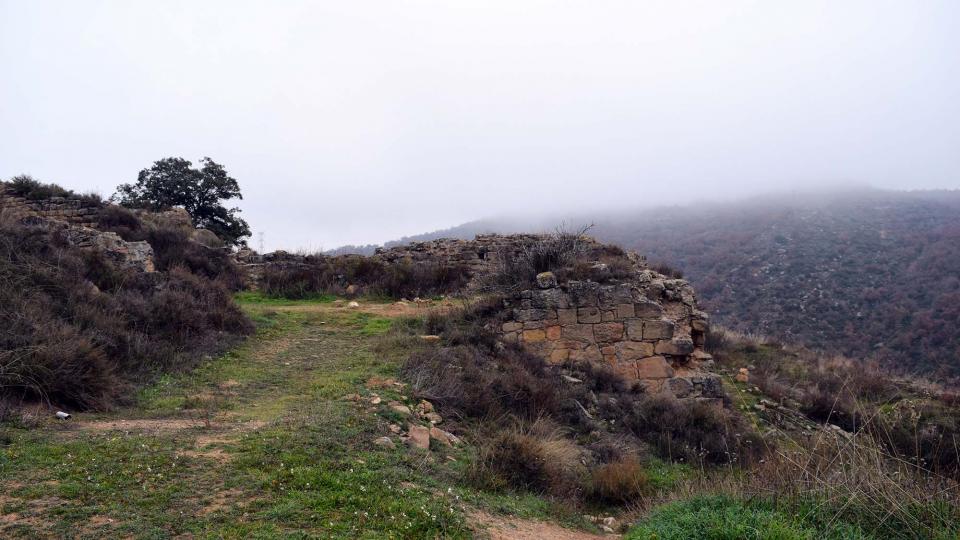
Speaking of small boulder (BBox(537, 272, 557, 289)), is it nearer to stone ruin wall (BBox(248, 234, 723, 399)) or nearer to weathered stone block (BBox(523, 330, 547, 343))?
stone ruin wall (BBox(248, 234, 723, 399))

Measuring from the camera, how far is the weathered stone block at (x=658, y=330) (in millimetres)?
9969

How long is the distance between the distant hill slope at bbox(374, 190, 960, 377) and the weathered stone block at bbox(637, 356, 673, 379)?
10752 mm

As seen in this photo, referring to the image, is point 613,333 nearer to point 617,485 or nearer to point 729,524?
point 617,485

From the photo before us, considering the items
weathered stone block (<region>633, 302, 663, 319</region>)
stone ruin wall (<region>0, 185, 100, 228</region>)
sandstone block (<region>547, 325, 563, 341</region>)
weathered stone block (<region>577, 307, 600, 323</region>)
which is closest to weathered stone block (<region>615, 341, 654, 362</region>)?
weathered stone block (<region>633, 302, 663, 319</region>)

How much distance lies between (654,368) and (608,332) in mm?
993

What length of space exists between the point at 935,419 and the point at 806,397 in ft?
7.05

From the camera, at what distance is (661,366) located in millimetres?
9891

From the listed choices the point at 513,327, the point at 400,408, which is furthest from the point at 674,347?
the point at 400,408

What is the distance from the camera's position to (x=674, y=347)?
9.94 metres

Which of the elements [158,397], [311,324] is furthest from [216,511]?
[311,324]

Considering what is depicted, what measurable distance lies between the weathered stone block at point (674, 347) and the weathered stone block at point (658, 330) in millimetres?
122

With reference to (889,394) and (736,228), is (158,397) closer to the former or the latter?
(889,394)

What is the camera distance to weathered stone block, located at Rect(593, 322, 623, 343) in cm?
999

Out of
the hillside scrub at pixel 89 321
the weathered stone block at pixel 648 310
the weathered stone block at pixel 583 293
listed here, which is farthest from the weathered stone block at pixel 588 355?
the hillside scrub at pixel 89 321
